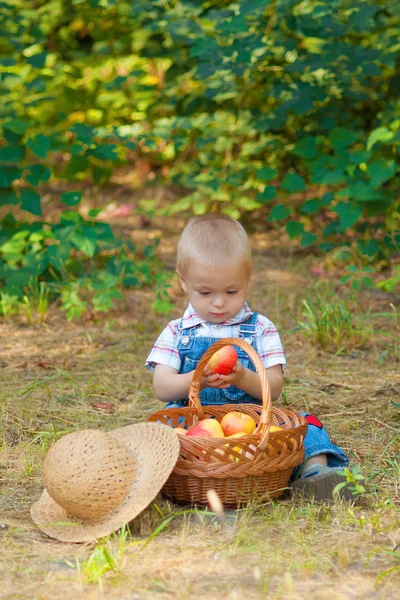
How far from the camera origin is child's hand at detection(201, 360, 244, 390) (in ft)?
9.31

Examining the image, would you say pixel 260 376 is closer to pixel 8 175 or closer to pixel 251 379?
pixel 251 379

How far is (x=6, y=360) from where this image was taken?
434 centimetres

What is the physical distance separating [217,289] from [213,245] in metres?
0.16

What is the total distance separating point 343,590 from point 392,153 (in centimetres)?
391

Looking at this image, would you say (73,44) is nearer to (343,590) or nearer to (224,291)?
(224,291)

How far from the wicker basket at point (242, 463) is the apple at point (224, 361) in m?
0.04

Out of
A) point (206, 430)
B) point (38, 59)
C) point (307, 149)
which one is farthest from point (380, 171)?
point (206, 430)

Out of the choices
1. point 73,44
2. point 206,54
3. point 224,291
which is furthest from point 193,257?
point 73,44

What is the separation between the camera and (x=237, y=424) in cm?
281

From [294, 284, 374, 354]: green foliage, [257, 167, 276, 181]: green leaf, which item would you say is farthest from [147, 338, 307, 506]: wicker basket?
[257, 167, 276, 181]: green leaf

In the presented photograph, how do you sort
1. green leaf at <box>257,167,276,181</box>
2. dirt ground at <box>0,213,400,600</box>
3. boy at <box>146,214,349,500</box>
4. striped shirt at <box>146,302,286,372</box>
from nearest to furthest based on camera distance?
dirt ground at <box>0,213,400,600</box> < boy at <box>146,214,349,500</box> < striped shirt at <box>146,302,286,372</box> < green leaf at <box>257,167,276,181</box>

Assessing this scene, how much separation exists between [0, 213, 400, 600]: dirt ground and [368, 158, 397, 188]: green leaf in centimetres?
76

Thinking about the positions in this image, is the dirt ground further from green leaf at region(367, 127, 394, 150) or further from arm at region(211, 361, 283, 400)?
green leaf at region(367, 127, 394, 150)

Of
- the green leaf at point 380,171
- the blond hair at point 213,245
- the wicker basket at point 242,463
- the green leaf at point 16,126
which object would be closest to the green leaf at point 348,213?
the green leaf at point 380,171
